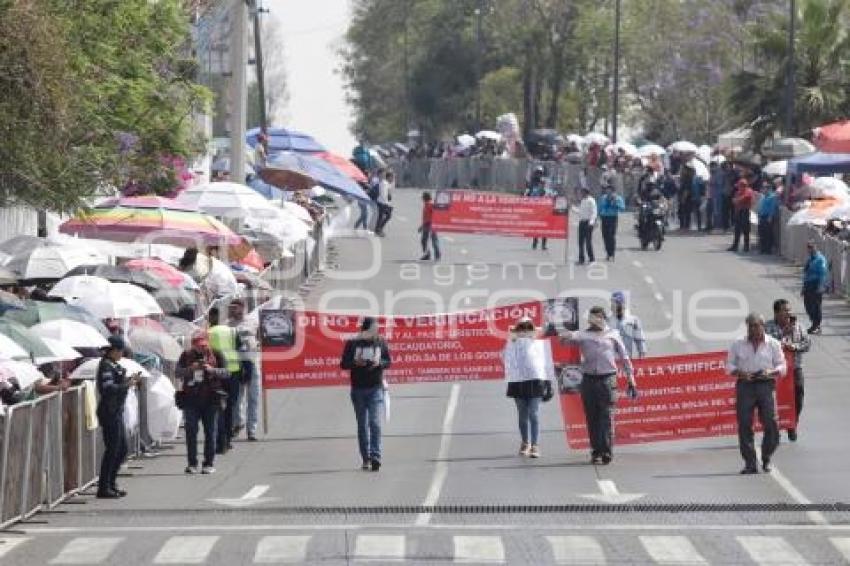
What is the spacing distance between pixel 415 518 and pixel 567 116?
92903 mm

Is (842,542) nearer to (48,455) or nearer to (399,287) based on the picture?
(48,455)

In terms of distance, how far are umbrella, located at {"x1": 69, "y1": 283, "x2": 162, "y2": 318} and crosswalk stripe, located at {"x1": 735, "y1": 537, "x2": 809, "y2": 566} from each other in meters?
11.3

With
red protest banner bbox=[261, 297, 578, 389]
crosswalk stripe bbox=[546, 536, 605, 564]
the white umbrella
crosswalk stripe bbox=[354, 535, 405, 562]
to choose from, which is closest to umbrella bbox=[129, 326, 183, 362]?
red protest banner bbox=[261, 297, 578, 389]

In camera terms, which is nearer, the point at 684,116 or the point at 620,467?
the point at 620,467

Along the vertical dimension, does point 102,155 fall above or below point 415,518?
above

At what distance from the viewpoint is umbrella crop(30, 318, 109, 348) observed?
25781mm

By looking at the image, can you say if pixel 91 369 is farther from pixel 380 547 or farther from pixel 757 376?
pixel 757 376

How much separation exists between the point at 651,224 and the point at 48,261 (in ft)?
84.9

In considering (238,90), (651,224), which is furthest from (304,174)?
(238,90)

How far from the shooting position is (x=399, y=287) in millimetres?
50781

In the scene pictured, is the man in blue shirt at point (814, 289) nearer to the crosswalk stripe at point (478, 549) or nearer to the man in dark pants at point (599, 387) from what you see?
the man in dark pants at point (599, 387)

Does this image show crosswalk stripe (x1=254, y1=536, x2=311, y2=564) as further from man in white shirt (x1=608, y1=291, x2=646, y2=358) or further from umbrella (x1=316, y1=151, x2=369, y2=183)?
umbrella (x1=316, y1=151, x2=369, y2=183)

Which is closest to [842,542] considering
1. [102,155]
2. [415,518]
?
[415,518]

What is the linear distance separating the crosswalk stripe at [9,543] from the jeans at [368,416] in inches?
249
